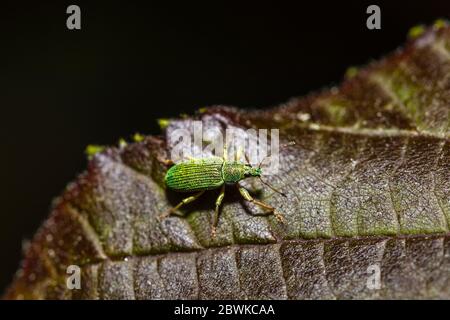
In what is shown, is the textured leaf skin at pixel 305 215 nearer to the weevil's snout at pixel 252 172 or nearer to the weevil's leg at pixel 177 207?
the weevil's leg at pixel 177 207

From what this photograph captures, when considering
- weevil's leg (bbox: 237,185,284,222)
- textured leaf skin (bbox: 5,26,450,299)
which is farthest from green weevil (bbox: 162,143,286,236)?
textured leaf skin (bbox: 5,26,450,299)

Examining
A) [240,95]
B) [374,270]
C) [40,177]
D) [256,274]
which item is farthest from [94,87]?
[374,270]

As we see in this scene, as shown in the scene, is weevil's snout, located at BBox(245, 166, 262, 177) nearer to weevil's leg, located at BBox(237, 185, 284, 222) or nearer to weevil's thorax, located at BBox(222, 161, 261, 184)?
weevil's thorax, located at BBox(222, 161, 261, 184)

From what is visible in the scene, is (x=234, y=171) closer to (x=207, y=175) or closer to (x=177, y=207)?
(x=207, y=175)

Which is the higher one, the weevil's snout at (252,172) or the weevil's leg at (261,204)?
→ the weevil's snout at (252,172)

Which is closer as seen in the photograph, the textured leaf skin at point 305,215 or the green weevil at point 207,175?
the textured leaf skin at point 305,215

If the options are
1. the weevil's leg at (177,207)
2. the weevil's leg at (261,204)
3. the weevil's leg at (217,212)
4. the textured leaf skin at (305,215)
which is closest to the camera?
the textured leaf skin at (305,215)

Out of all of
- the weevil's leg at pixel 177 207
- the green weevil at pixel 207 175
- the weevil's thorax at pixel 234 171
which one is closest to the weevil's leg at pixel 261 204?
the green weevil at pixel 207 175
